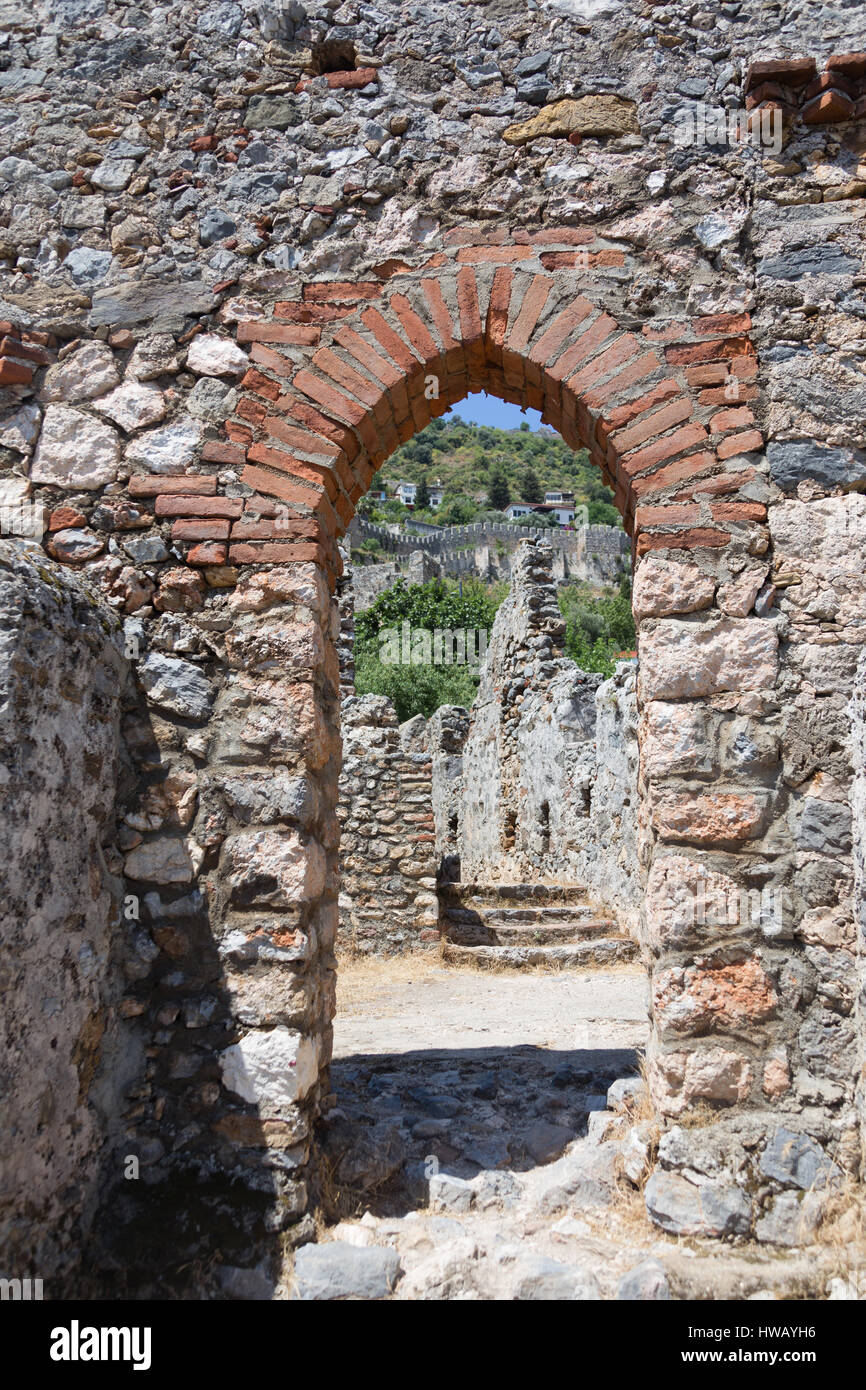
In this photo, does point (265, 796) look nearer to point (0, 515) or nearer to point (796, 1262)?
Result: point (0, 515)

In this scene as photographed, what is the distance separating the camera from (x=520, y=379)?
3.20 m

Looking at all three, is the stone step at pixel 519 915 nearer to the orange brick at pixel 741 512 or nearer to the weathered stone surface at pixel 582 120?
the orange brick at pixel 741 512

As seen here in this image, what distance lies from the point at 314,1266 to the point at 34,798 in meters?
1.43

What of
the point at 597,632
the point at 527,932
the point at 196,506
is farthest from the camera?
the point at 597,632

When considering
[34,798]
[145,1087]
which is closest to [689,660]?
[34,798]

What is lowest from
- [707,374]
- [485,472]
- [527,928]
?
[527,928]

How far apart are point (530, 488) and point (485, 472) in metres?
6.11

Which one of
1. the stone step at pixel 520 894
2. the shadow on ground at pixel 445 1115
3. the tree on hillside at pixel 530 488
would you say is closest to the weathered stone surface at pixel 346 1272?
the shadow on ground at pixel 445 1115

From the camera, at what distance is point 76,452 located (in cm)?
307

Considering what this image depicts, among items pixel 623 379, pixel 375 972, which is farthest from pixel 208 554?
pixel 375 972

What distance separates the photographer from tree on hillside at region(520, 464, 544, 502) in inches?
2970

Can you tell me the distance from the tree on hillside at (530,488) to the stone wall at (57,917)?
74.8 meters

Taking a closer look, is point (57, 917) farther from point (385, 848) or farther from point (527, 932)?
point (527, 932)

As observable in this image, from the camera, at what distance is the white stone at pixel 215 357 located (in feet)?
10.2
